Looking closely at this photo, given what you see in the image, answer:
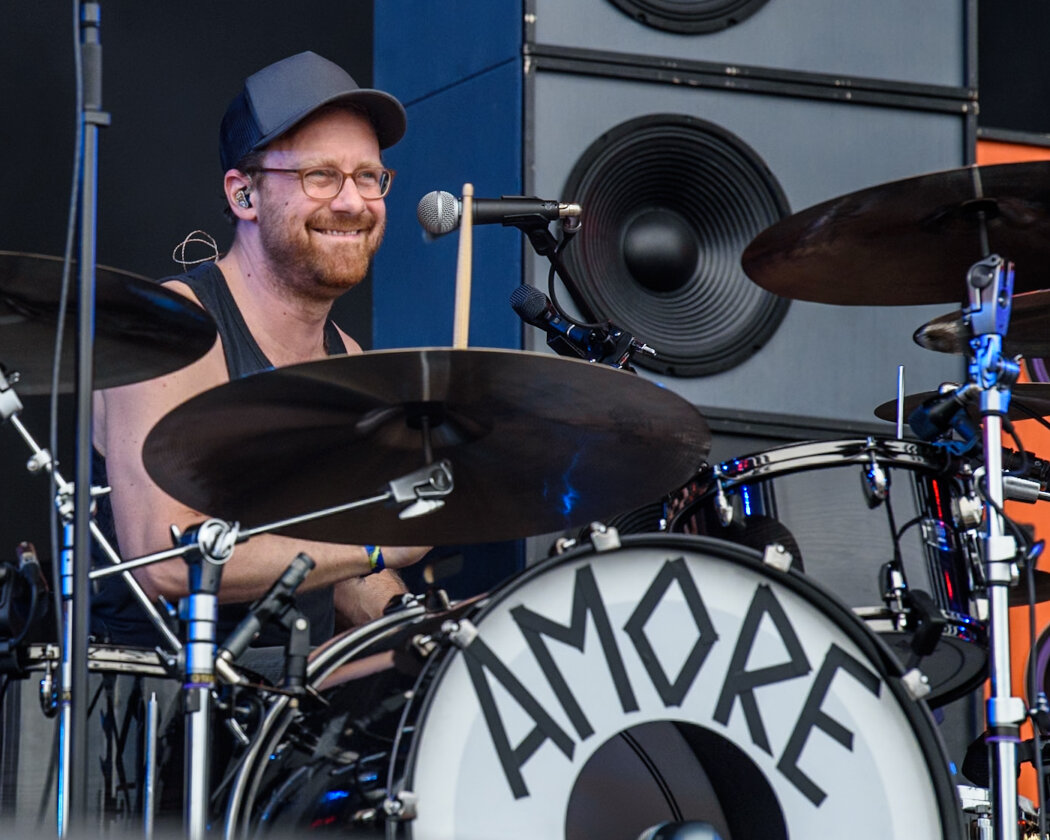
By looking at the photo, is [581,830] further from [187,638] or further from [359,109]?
[359,109]

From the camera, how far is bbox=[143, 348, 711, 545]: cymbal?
1.99 metres

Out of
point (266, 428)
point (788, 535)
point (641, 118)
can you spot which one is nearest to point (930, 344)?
point (788, 535)

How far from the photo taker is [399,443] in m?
2.22

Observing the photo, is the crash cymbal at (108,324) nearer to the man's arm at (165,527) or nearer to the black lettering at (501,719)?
the man's arm at (165,527)

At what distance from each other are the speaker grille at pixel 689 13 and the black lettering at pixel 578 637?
76.4 inches

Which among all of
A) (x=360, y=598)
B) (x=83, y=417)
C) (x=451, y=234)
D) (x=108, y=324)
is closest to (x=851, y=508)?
(x=360, y=598)

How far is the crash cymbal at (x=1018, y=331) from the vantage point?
280cm

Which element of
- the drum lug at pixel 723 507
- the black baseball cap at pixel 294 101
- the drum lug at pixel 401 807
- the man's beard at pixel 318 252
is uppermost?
the black baseball cap at pixel 294 101

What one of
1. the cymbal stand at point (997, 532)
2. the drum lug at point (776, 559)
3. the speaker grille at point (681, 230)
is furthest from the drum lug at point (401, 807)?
the speaker grille at point (681, 230)

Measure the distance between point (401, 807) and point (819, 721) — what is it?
0.49 meters


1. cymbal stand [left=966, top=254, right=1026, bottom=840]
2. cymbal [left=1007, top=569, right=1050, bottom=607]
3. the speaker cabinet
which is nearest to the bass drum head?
cymbal stand [left=966, top=254, right=1026, bottom=840]

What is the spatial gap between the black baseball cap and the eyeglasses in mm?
82

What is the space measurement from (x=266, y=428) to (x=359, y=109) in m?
1.02

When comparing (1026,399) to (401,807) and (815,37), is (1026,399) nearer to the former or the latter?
(815,37)
